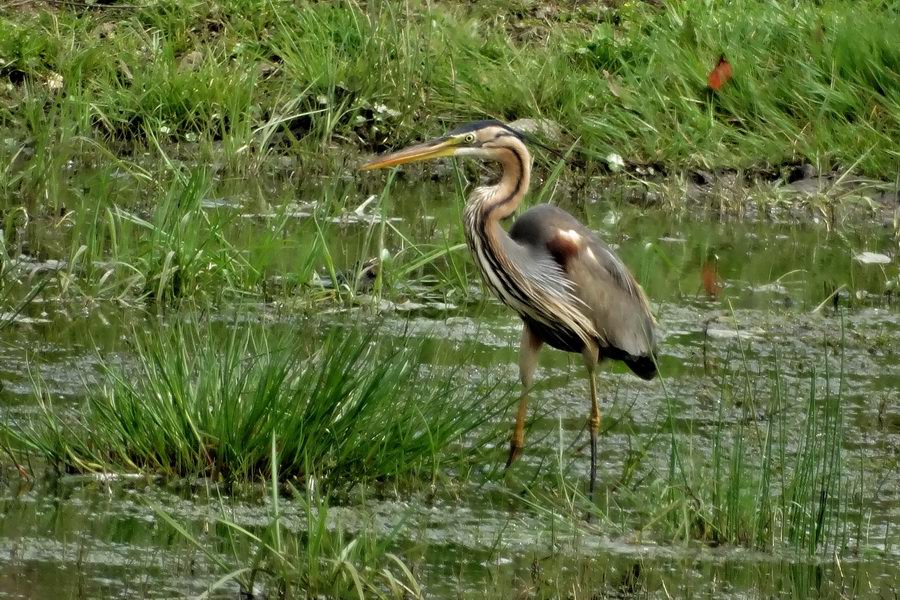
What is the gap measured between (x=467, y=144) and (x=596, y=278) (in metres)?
0.75

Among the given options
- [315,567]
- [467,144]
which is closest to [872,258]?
[467,144]

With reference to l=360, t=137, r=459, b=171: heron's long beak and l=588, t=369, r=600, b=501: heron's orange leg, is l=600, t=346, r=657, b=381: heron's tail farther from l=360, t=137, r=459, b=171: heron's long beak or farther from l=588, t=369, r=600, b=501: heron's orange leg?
l=360, t=137, r=459, b=171: heron's long beak

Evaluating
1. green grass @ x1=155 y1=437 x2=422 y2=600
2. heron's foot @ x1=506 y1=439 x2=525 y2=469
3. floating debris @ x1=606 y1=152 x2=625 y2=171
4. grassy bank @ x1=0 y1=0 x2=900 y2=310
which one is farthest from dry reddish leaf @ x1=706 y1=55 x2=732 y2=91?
green grass @ x1=155 y1=437 x2=422 y2=600

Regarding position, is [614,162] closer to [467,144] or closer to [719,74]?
[719,74]

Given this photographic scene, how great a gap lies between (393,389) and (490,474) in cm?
45

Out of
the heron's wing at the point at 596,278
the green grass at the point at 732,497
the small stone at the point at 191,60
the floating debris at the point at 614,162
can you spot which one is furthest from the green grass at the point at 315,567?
the small stone at the point at 191,60

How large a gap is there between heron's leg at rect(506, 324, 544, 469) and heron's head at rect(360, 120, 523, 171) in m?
0.72

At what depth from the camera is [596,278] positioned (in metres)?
6.49

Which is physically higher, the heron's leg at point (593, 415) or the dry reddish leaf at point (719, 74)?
the dry reddish leaf at point (719, 74)

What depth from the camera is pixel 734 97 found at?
1068 centimetres

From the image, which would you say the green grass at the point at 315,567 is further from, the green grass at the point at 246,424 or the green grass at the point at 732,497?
the green grass at the point at 732,497

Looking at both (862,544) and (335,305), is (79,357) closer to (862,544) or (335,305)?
(335,305)

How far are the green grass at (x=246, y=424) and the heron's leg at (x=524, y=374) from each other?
2.10 ft

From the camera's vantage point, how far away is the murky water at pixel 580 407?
462cm
